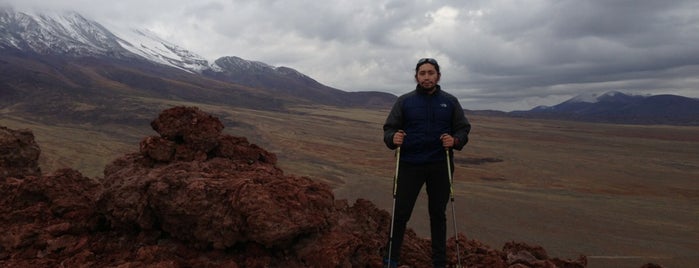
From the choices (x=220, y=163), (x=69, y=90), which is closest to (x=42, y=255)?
(x=220, y=163)

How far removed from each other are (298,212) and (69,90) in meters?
63.5

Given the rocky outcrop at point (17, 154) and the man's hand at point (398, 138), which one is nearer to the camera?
the man's hand at point (398, 138)

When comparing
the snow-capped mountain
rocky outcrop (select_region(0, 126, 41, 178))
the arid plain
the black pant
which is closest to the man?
the black pant

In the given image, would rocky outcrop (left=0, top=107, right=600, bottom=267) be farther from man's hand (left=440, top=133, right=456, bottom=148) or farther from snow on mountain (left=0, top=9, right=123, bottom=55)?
snow on mountain (left=0, top=9, right=123, bottom=55)

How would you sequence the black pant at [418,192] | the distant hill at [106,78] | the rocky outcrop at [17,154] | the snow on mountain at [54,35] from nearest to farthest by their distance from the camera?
the black pant at [418,192], the rocky outcrop at [17,154], the distant hill at [106,78], the snow on mountain at [54,35]

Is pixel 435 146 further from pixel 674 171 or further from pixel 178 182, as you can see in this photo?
pixel 674 171

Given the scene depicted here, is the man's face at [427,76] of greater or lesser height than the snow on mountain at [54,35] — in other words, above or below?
below

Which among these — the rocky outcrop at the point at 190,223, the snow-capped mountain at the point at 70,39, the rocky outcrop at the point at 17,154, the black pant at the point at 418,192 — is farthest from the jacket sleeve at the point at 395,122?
the snow-capped mountain at the point at 70,39

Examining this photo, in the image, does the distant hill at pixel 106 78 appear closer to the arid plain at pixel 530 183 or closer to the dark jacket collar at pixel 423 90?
the arid plain at pixel 530 183

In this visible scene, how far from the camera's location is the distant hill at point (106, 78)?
48250 mm

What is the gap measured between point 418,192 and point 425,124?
0.57 meters

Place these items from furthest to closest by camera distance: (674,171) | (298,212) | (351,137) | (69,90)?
(69,90) < (351,137) < (674,171) < (298,212)

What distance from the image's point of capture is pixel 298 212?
4234 mm

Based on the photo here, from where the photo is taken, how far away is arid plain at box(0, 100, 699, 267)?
38.1ft
